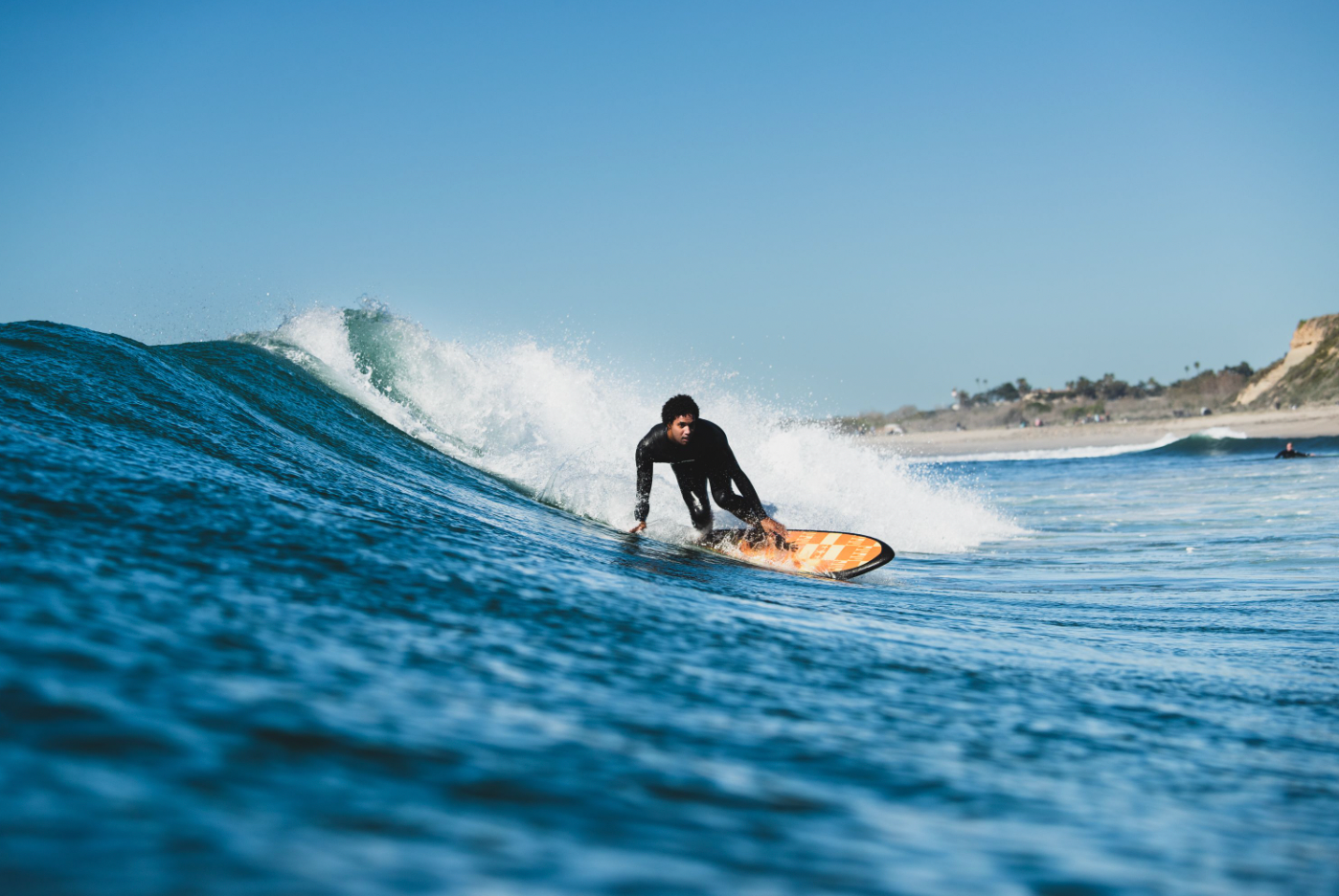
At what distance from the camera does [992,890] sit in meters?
1.45

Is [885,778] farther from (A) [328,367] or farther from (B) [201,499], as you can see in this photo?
(A) [328,367]

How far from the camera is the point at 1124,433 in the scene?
220 feet

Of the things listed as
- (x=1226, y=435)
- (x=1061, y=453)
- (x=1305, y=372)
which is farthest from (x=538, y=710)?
(x=1305, y=372)

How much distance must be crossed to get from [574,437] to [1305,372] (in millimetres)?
77074

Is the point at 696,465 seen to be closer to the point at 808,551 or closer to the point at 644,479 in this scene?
the point at 644,479

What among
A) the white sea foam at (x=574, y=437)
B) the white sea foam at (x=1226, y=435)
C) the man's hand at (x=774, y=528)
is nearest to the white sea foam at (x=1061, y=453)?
the white sea foam at (x=1226, y=435)

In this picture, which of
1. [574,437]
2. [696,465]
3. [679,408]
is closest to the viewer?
[679,408]

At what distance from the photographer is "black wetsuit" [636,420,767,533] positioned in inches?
307

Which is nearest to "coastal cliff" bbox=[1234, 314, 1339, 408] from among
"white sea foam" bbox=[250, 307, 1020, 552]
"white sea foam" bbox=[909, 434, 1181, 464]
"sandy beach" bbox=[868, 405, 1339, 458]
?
"sandy beach" bbox=[868, 405, 1339, 458]

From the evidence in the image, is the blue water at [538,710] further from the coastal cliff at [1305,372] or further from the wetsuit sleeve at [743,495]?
the coastal cliff at [1305,372]

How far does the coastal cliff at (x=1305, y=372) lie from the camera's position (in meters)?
67.7

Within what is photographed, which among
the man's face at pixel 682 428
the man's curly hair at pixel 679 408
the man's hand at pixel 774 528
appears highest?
the man's curly hair at pixel 679 408

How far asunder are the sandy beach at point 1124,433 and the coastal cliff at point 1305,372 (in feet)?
11.2

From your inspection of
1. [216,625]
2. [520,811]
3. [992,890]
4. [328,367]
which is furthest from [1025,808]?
[328,367]
